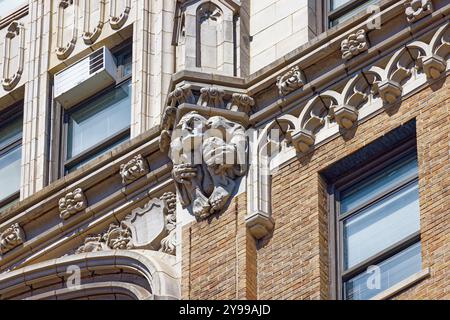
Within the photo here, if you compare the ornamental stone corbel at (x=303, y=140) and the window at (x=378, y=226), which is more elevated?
the ornamental stone corbel at (x=303, y=140)

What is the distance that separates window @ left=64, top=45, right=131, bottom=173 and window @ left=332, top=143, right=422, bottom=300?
178 inches

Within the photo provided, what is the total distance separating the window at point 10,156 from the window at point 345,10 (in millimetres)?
5036

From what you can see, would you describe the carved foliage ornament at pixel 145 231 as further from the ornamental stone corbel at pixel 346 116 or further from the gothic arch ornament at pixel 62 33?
the gothic arch ornament at pixel 62 33

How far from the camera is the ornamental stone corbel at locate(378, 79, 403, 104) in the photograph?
36031 mm

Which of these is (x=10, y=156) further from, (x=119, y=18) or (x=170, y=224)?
(x=170, y=224)

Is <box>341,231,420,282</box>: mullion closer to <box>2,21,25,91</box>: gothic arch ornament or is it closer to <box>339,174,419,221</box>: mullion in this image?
<box>339,174,419,221</box>: mullion

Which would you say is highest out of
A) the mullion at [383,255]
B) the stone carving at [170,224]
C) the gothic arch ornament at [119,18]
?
the gothic arch ornament at [119,18]

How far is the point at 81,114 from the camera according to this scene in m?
40.8

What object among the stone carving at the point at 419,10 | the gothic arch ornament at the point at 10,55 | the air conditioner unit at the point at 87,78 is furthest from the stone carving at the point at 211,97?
the gothic arch ornament at the point at 10,55

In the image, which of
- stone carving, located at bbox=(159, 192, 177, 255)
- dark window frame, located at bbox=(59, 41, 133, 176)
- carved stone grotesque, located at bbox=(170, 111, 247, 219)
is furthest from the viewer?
dark window frame, located at bbox=(59, 41, 133, 176)

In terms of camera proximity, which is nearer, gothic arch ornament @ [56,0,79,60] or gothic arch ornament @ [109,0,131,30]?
gothic arch ornament @ [109,0,131,30]

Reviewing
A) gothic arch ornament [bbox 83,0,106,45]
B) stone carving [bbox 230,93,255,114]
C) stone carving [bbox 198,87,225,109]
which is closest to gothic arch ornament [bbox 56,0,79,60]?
gothic arch ornament [bbox 83,0,106,45]

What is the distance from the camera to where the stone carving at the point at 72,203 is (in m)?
38.6
